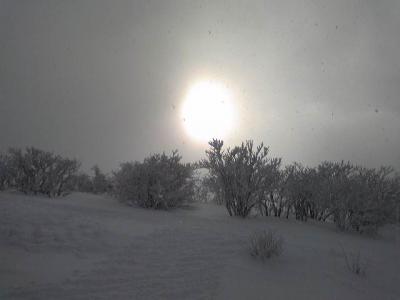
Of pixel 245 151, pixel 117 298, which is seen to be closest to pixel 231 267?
pixel 117 298

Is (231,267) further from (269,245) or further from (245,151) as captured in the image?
(245,151)

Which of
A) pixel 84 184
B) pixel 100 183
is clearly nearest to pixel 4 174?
pixel 84 184

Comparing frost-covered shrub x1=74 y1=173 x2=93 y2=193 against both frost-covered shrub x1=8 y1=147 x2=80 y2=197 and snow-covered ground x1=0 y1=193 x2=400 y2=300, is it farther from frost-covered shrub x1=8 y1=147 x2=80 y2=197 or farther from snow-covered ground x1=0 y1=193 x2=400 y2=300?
snow-covered ground x1=0 y1=193 x2=400 y2=300

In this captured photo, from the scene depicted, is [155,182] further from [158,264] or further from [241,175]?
[158,264]

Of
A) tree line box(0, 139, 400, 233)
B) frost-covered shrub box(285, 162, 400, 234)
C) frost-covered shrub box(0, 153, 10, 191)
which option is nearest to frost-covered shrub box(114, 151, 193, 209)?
tree line box(0, 139, 400, 233)

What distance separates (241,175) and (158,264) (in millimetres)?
5216

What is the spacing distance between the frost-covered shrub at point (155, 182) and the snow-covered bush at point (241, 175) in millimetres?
1436

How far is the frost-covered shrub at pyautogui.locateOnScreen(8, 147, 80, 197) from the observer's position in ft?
38.4

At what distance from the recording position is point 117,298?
328 cm

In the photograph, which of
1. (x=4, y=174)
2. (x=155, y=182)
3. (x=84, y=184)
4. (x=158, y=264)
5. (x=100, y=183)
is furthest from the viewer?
(x=100, y=183)

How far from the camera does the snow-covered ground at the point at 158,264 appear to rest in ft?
11.5

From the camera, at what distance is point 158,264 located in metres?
4.22

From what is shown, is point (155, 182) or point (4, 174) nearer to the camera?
point (155, 182)

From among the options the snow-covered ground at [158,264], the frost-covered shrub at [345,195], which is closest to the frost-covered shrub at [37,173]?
the snow-covered ground at [158,264]
